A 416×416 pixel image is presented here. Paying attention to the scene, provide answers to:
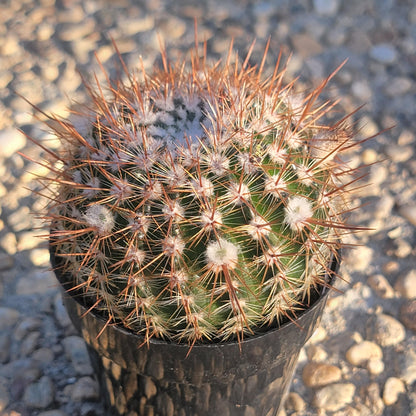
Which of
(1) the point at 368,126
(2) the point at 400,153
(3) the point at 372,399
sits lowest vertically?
(3) the point at 372,399

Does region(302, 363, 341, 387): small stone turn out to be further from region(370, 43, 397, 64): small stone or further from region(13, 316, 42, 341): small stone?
region(370, 43, 397, 64): small stone

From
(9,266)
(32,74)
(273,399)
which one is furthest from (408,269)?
(32,74)

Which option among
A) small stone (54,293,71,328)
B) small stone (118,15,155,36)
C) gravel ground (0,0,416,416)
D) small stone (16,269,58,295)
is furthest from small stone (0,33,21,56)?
small stone (54,293,71,328)

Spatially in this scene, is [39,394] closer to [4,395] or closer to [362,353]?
[4,395]

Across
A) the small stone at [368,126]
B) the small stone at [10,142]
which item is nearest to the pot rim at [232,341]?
the small stone at [10,142]

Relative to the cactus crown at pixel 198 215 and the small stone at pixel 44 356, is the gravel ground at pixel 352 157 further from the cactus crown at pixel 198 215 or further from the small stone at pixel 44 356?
the cactus crown at pixel 198 215

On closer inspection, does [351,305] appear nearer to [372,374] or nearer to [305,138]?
[372,374]

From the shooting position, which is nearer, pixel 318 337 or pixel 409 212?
pixel 318 337

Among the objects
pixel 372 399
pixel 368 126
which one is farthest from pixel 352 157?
pixel 372 399
